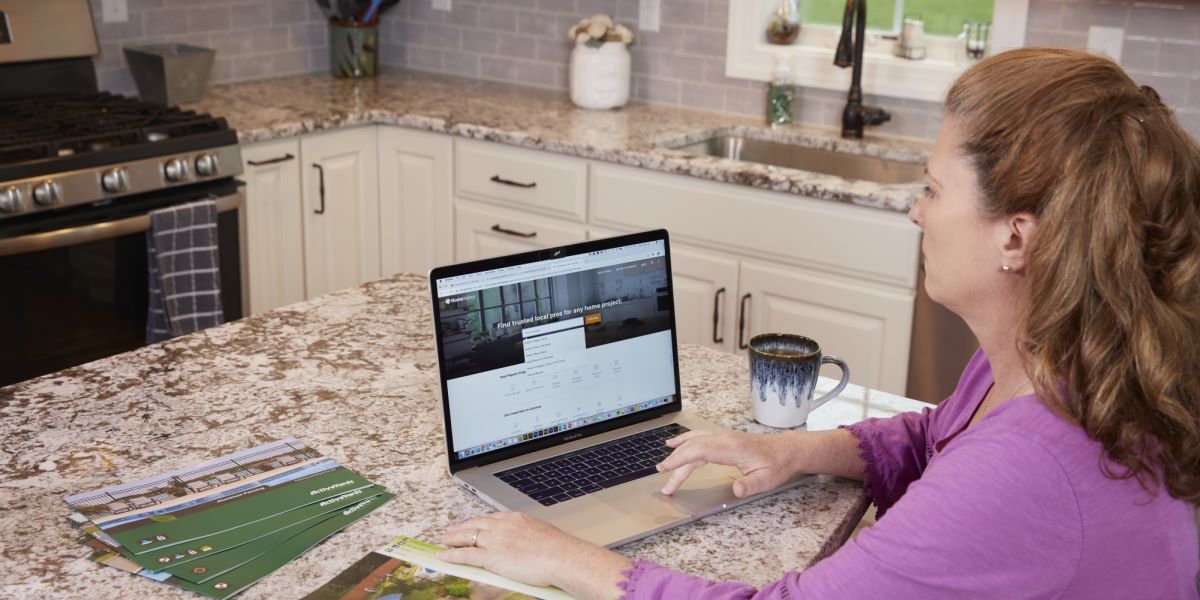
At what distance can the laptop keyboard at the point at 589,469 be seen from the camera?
1470 millimetres

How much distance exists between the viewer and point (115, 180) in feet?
9.84

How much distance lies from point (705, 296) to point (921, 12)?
1120mm

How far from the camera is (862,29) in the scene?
11.2 ft

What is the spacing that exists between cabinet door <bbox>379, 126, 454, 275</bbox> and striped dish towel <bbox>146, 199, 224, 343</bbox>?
78 centimetres

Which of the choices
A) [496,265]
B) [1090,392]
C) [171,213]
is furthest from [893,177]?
[1090,392]

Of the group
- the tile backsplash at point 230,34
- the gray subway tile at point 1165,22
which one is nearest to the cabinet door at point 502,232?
the tile backsplash at point 230,34

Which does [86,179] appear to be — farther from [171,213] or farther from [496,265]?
[496,265]

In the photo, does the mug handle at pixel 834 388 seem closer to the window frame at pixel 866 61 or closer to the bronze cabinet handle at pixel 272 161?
the window frame at pixel 866 61

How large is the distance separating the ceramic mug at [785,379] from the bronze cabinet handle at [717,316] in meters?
1.57

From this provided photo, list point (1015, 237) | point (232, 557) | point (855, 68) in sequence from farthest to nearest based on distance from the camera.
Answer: point (855, 68) < point (232, 557) < point (1015, 237)

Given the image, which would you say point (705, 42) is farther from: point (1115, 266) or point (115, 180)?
point (1115, 266)

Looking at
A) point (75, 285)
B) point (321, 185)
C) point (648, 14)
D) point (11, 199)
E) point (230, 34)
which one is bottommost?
point (75, 285)

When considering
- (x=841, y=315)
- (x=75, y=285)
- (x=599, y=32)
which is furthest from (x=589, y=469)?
(x=599, y=32)

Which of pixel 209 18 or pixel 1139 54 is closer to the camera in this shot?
pixel 1139 54
